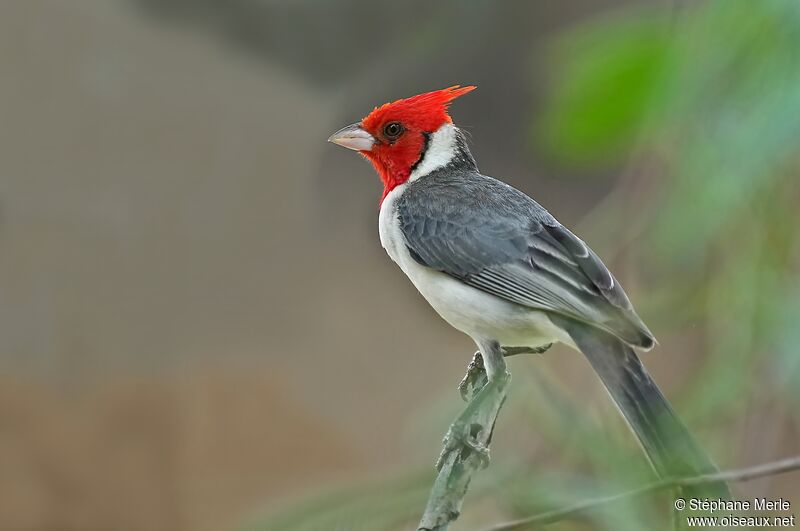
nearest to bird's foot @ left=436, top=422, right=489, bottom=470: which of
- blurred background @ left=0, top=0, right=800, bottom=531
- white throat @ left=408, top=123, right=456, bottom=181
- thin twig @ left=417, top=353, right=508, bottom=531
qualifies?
thin twig @ left=417, top=353, right=508, bottom=531

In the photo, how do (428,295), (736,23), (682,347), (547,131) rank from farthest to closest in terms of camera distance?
(682,347)
(428,295)
(547,131)
(736,23)

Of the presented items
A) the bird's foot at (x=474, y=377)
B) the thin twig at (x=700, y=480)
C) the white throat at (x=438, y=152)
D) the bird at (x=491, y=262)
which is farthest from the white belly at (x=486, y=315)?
the thin twig at (x=700, y=480)

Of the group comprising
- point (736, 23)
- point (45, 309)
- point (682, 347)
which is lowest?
point (682, 347)

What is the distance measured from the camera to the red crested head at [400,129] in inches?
80.9

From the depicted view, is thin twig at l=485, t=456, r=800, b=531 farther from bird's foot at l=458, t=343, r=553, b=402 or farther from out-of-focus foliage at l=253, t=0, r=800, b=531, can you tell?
bird's foot at l=458, t=343, r=553, b=402

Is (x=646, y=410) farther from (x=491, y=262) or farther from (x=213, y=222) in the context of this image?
(x=213, y=222)

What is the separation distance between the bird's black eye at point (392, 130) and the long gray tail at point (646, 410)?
59 cm

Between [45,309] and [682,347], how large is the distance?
2913mm

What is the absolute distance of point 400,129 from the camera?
2.09m

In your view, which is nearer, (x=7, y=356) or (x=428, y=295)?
(x=428, y=295)

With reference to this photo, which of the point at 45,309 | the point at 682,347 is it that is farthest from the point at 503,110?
the point at 45,309

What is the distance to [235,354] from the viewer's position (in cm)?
481

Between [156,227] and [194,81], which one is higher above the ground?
[194,81]

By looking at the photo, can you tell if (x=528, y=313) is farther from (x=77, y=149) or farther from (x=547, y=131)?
(x=77, y=149)
